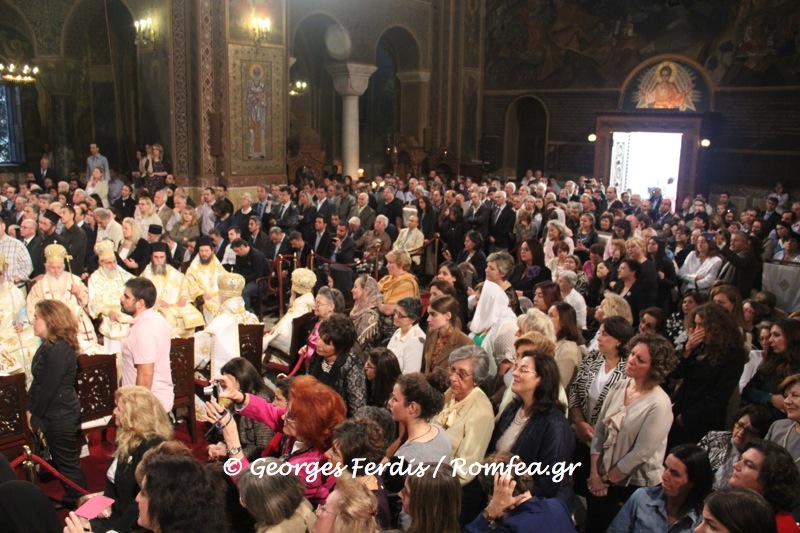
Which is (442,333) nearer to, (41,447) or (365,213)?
(41,447)

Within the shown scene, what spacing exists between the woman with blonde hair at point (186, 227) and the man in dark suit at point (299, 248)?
163cm

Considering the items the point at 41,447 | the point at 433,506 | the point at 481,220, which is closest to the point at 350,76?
the point at 481,220

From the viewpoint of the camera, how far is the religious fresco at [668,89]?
61.7 feet

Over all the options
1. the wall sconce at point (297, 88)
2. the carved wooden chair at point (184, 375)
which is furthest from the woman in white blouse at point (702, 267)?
the wall sconce at point (297, 88)

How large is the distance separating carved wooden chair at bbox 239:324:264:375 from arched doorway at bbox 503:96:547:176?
1700cm

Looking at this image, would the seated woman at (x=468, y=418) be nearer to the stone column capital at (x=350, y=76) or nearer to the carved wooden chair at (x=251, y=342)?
the carved wooden chair at (x=251, y=342)

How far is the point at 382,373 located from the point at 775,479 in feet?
7.88

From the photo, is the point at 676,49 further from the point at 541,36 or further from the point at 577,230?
the point at 577,230

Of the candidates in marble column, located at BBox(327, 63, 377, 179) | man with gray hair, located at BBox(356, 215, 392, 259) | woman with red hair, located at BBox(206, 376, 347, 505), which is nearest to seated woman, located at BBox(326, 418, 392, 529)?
woman with red hair, located at BBox(206, 376, 347, 505)

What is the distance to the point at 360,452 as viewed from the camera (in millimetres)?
3463

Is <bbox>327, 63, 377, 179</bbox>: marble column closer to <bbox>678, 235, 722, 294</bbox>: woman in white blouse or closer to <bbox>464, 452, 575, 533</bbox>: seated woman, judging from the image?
<bbox>678, 235, 722, 294</bbox>: woman in white blouse

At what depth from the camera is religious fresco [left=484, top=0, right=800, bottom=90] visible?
1728 cm

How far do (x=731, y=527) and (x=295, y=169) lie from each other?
50.1 ft

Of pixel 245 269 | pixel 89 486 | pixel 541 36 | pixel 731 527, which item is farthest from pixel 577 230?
pixel 541 36
